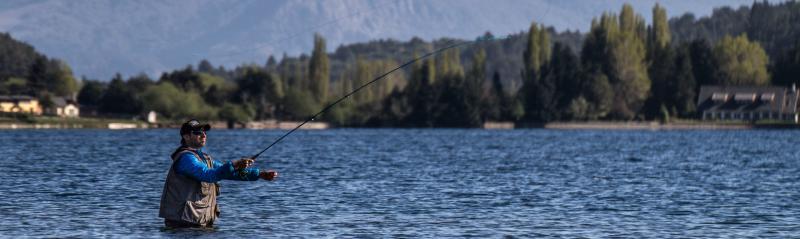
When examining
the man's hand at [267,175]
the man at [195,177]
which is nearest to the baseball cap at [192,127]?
the man at [195,177]

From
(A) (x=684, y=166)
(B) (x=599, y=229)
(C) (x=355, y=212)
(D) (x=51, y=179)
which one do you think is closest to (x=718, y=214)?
(B) (x=599, y=229)

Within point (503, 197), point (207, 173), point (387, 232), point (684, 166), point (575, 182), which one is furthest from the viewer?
point (684, 166)

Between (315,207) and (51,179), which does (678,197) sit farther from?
(51,179)

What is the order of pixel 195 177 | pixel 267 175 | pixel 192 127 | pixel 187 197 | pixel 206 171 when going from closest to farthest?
pixel 267 175 < pixel 206 171 < pixel 195 177 < pixel 192 127 < pixel 187 197

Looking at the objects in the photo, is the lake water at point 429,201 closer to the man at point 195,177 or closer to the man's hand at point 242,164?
the man at point 195,177

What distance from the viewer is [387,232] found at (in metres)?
32.8

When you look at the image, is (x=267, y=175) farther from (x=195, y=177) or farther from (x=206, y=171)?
(x=195, y=177)

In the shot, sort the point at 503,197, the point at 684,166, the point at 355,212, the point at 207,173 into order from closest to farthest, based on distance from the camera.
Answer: the point at 207,173
the point at 355,212
the point at 503,197
the point at 684,166

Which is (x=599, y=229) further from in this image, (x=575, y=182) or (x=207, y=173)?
(x=575, y=182)

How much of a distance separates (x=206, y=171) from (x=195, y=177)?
12.4 inches

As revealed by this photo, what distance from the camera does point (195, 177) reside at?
28734mm

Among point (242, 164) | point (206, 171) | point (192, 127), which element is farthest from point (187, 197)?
point (242, 164)

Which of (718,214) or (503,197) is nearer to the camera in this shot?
(718,214)

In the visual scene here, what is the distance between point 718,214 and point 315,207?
10.5 m
